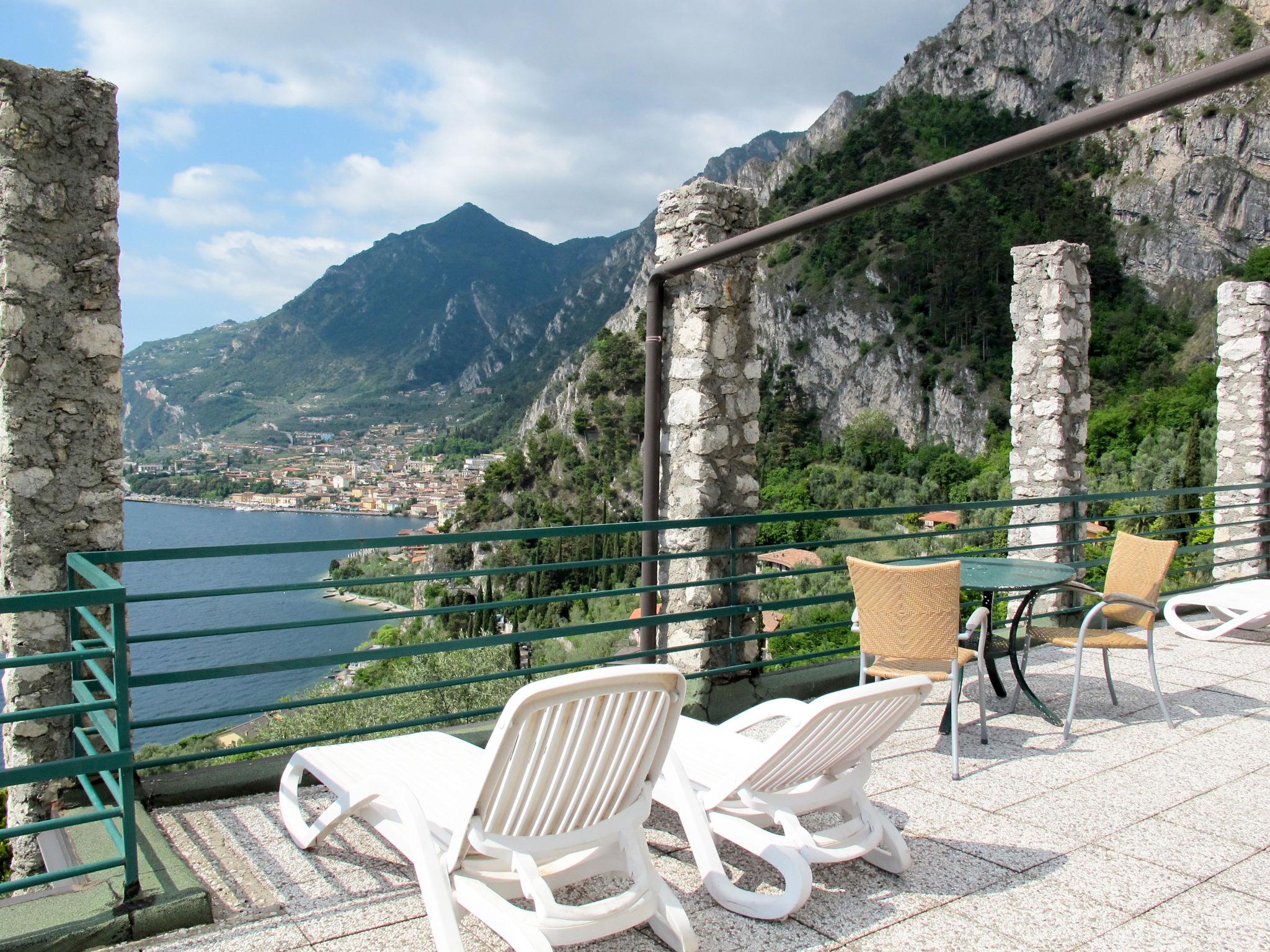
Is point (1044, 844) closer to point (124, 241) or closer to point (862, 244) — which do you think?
point (124, 241)

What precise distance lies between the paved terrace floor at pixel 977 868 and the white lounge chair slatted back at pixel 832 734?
32 cm

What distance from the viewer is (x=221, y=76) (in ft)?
59.9

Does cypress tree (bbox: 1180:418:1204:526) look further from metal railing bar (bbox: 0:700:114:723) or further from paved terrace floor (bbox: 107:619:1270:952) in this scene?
metal railing bar (bbox: 0:700:114:723)

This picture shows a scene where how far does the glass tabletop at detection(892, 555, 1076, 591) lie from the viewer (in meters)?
3.82

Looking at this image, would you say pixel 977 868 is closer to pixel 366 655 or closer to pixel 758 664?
pixel 758 664

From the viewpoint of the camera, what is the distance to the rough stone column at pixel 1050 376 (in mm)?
8508

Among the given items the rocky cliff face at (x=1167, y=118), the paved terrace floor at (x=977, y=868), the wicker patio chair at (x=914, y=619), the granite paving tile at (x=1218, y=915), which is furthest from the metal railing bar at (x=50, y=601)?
the rocky cliff face at (x=1167, y=118)

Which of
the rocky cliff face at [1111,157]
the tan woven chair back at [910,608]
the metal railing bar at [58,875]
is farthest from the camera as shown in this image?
the rocky cliff face at [1111,157]

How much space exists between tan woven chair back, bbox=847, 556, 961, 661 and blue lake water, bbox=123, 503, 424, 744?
31702 mm

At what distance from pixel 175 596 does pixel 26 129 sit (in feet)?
6.31

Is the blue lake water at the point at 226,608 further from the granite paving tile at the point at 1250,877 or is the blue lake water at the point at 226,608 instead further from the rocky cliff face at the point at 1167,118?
the rocky cliff face at the point at 1167,118

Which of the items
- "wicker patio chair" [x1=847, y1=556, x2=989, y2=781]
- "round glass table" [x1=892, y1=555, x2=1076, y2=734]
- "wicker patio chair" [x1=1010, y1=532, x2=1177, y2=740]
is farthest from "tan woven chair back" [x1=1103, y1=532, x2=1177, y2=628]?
"wicker patio chair" [x1=847, y1=556, x2=989, y2=781]

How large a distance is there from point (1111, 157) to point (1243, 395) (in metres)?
56.9

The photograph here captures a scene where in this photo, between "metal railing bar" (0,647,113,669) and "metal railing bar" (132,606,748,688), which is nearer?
"metal railing bar" (0,647,113,669)
